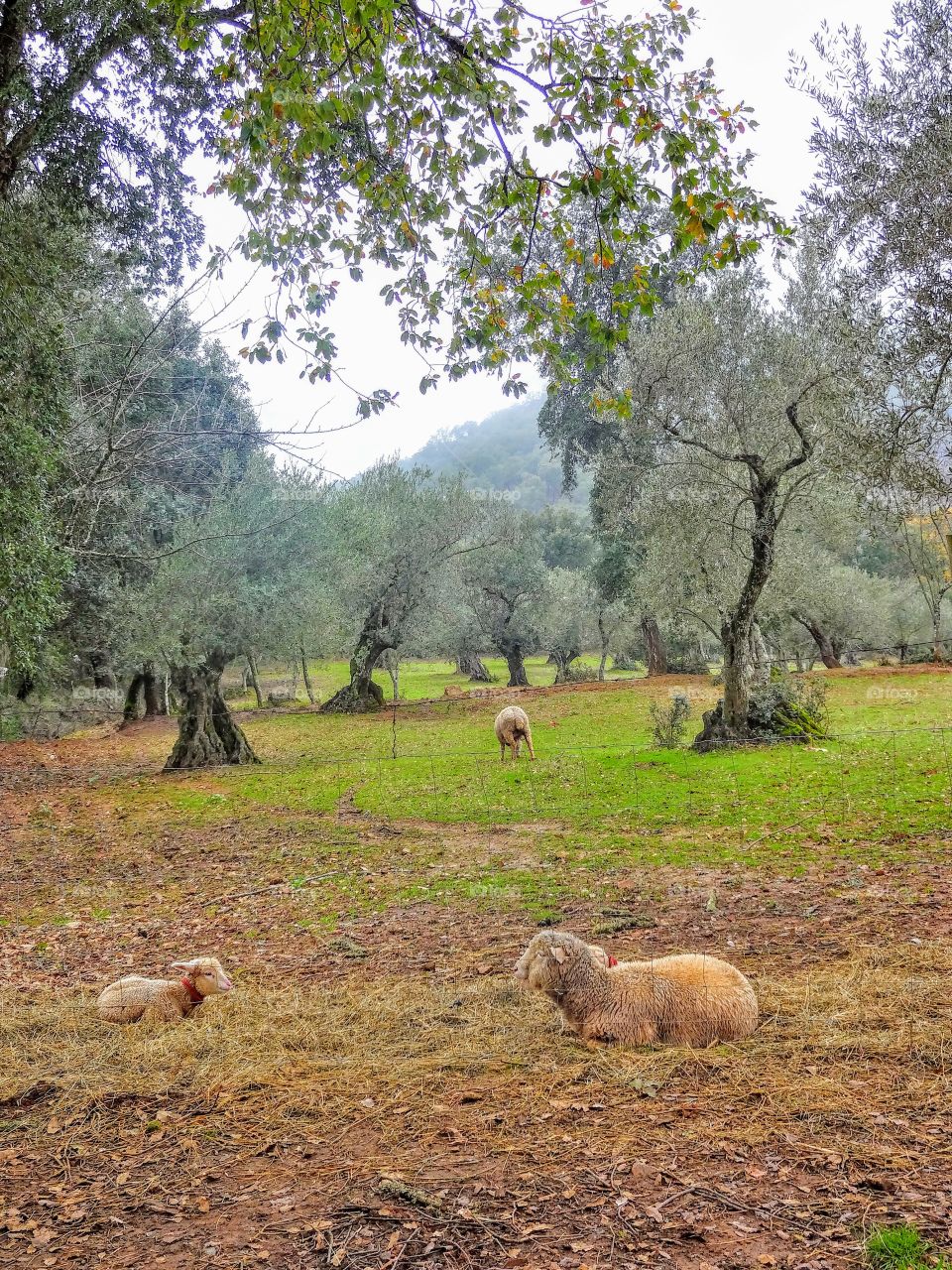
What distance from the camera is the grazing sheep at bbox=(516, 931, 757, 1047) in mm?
4867

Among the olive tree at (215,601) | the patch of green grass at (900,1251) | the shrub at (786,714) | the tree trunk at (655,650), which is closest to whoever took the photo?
the patch of green grass at (900,1251)

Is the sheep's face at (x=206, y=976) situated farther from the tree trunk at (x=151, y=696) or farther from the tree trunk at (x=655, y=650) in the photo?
the tree trunk at (x=655, y=650)

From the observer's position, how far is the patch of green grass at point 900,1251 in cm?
264

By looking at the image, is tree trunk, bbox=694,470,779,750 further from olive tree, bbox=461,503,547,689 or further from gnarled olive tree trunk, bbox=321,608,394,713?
olive tree, bbox=461,503,547,689

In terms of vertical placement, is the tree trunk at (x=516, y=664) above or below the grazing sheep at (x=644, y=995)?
above

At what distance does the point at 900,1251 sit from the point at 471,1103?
79.6 inches

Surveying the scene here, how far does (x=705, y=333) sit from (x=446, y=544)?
18.0 m

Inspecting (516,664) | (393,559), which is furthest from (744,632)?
(516,664)

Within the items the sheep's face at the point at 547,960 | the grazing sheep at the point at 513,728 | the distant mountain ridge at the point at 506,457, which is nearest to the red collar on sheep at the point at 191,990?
the sheep's face at the point at 547,960

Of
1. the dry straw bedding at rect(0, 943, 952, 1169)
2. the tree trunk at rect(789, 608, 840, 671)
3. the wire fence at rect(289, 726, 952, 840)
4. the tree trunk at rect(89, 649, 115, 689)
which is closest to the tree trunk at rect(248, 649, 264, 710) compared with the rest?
the tree trunk at rect(89, 649, 115, 689)

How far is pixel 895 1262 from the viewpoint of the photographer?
8.78 feet

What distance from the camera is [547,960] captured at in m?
5.23

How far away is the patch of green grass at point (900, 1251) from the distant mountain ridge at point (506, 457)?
10418 centimetres

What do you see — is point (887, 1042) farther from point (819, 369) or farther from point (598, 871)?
point (819, 369)
